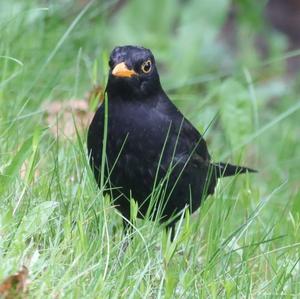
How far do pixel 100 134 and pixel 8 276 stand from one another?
3.66ft

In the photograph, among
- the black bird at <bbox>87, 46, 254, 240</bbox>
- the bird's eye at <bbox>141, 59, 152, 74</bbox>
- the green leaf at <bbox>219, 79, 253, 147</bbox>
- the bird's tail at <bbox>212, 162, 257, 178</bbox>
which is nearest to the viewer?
the black bird at <bbox>87, 46, 254, 240</bbox>

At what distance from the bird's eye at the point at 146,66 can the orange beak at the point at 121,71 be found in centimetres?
9

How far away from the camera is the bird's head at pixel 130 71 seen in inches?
165

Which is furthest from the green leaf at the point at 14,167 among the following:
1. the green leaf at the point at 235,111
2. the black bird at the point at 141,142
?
the green leaf at the point at 235,111

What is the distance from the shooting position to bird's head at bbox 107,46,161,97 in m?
4.18

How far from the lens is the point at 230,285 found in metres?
3.51

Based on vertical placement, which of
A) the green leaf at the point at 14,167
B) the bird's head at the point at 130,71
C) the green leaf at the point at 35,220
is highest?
the bird's head at the point at 130,71

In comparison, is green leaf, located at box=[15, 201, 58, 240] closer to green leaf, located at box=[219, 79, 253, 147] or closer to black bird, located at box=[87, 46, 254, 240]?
black bird, located at box=[87, 46, 254, 240]

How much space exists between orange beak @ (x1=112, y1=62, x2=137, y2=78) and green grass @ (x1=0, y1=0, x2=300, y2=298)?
0.32m

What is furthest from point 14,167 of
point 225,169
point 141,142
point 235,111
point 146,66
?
point 235,111

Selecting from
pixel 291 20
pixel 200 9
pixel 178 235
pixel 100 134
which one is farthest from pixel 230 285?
pixel 291 20

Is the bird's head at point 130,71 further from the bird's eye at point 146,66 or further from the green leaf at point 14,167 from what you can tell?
the green leaf at point 14,167

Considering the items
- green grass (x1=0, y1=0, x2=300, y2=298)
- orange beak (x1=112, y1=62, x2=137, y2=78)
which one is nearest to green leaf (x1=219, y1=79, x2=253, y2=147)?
green grass (x1=0, y1=0, x2=300, y2=298)

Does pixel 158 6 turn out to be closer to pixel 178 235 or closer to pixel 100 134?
pixel 100 134
